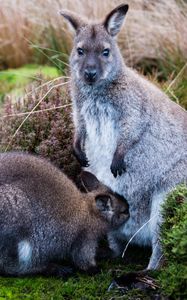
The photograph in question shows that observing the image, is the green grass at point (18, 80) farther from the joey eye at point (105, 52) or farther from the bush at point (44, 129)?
the joey eye at point (105, 52)

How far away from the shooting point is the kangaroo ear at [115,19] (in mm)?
6414

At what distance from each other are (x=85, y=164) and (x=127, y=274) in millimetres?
1592

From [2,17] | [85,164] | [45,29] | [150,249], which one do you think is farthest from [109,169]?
[2,17]

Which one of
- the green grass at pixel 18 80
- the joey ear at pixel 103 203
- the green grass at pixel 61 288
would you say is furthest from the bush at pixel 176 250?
the green grass at pixel 18 80

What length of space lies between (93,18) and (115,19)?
175 inches

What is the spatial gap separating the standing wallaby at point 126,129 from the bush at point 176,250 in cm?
99

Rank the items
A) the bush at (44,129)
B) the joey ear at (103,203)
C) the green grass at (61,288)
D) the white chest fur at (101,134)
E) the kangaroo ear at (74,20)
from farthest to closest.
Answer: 1. the bush at (44,129)
2. the kangaroo ear at (74,20)
3. the white chest fur at (101,134)
4. the joey ear at (103,203)
5. the green grass at (61,288)

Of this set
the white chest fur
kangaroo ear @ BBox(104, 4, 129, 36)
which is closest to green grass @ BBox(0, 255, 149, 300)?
the white chest fur

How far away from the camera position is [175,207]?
203 inches

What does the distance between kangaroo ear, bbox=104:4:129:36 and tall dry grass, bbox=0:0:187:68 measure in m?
3.11

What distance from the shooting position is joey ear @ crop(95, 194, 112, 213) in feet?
19.7

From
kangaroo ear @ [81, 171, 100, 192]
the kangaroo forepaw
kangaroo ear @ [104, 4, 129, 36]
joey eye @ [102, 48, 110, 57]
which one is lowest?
the kangaroo forepaw

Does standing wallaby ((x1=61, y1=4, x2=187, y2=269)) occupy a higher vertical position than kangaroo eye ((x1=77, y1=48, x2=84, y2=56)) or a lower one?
lower

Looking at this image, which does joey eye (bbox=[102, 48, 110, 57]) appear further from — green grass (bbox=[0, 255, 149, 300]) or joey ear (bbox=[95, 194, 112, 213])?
green grass (bbox=[0, 255, 149, 300])
